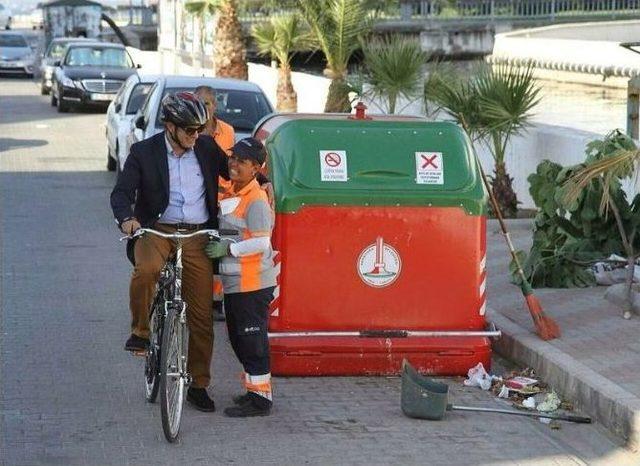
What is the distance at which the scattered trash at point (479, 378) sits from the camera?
9.28 metres

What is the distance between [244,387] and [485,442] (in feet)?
5.64

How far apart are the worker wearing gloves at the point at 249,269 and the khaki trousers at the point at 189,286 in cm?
9

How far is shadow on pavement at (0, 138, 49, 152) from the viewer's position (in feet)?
→ 87.0

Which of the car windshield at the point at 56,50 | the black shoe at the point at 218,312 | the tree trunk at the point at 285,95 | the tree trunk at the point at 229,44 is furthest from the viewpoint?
the car windshield at the point at 56,50

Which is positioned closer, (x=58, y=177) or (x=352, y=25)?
(x=58, y=177)

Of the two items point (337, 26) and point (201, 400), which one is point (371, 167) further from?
point (337, 26)

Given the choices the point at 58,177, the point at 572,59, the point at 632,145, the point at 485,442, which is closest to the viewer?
the point at 485,442

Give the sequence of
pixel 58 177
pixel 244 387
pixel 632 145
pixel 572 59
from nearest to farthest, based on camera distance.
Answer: pixel 244 387 → pixel 632 145 → pixel 58 177 → pixel 572 59

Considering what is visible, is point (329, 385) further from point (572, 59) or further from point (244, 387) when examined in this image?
point (572, 59)

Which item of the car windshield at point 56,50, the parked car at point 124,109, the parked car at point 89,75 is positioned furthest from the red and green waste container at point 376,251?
the car windshield at point 56,50

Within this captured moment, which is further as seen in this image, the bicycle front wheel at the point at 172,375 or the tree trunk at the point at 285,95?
the tree trunk at the point at 285,95

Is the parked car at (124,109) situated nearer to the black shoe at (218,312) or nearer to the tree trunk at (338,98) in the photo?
the tree trunk at (338,98)

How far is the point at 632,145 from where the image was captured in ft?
37.8

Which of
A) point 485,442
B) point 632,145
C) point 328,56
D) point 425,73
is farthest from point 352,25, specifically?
point 485,442
